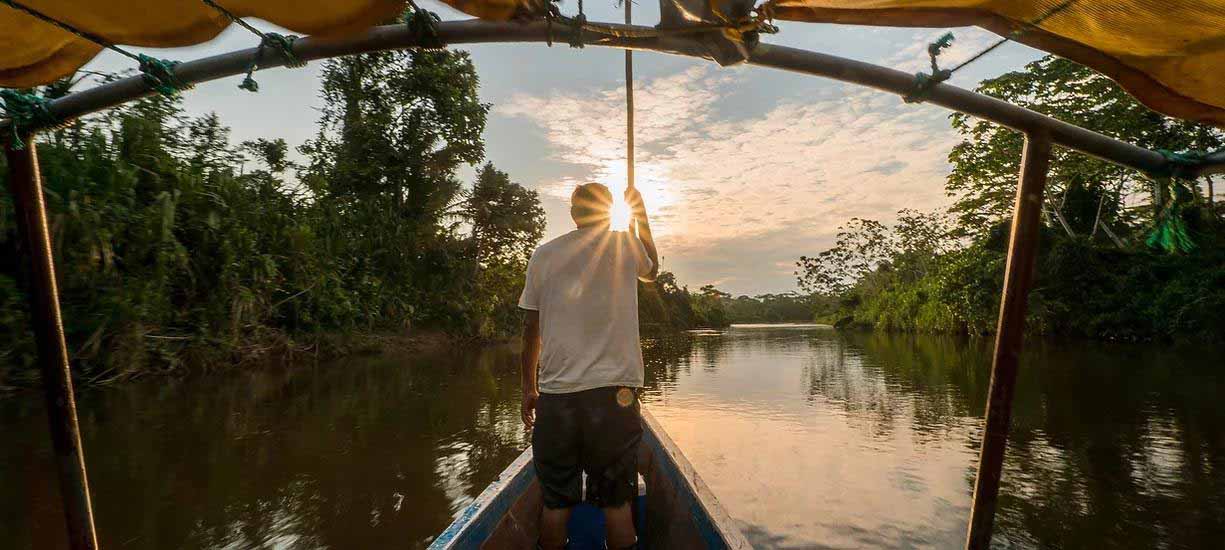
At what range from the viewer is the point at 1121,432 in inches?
256

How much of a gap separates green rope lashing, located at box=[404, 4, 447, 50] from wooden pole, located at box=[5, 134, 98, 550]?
1216mm

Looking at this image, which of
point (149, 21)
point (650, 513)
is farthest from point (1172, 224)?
point (149, 21)

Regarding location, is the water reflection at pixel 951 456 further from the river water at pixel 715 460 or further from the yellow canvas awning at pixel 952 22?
the yellow canvas awning at pixel 952 22

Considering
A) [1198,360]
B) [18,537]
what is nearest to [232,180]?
[18,537]

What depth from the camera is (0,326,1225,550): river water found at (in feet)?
13.0

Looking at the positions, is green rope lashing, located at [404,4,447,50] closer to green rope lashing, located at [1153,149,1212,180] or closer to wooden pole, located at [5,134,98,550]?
wooden pole, located at [5,134,98,550]

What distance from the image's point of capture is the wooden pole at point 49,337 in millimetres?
1613

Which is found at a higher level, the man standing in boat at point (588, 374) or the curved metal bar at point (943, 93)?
the curved metal bar at point (943, 93)

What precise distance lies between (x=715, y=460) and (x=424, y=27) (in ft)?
17.8

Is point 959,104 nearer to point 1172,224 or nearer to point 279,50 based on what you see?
point 1172,224

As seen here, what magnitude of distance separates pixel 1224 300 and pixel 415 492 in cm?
2055

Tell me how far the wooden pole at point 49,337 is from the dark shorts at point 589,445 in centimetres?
131

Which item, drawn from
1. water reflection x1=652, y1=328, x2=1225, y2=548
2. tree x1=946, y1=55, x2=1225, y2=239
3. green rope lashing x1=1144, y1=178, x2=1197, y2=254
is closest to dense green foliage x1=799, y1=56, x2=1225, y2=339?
tree x1=946, y1=55, x2=1225, y2=239

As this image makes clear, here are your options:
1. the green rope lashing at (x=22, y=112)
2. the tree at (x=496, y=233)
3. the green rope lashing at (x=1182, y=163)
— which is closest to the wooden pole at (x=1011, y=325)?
the green rope lashing at (x=1182, y=163)
